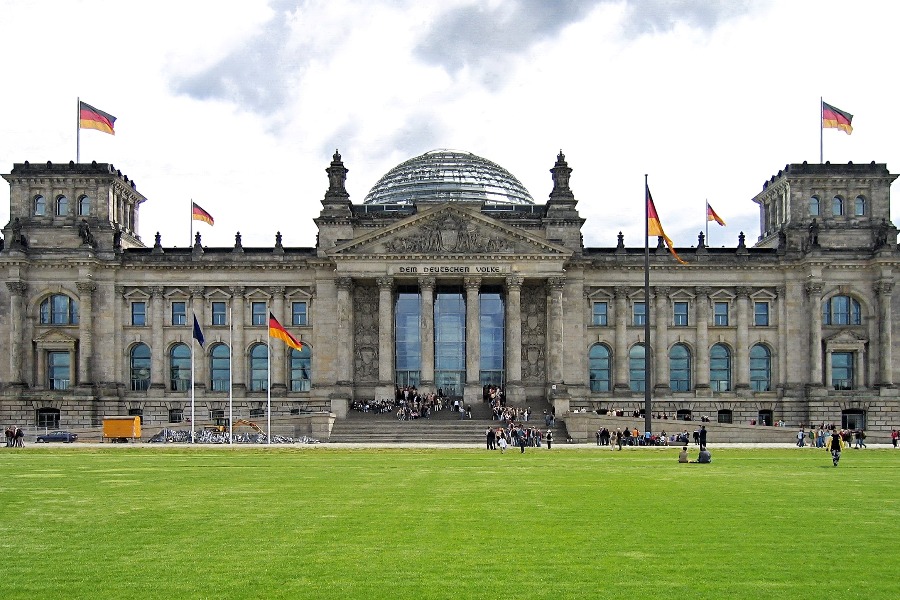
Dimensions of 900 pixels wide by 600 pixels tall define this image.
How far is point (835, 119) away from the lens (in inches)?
3438

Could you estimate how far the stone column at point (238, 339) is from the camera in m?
92.8

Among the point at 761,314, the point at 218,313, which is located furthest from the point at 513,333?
the point at 218,313

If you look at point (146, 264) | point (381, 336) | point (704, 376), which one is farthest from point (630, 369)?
point (146, 264)

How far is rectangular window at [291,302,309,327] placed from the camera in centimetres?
9375

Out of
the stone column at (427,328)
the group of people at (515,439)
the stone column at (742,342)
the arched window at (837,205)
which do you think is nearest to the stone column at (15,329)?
the stone column at (427,328)

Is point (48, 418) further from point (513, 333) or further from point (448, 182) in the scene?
point (448, 182)

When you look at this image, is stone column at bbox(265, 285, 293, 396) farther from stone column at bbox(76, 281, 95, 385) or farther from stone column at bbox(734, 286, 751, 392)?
stone column at bbox(734, 286, 751, 392)

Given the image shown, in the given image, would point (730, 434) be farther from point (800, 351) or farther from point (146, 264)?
point (146, 264)

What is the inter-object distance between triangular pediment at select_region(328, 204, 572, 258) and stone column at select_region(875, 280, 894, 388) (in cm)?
2814

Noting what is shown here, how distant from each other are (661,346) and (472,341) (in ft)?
58.2

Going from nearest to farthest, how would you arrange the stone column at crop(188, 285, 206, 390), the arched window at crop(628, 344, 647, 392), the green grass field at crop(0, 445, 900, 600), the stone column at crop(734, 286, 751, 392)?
the green grass field at crop(0, 445, 900, 600) < the stone column at crop(188, 285, 206, 390) < the stone column at crop(734, 286, 751, 392) < the arched window at crop(628, 344, 647, 392)

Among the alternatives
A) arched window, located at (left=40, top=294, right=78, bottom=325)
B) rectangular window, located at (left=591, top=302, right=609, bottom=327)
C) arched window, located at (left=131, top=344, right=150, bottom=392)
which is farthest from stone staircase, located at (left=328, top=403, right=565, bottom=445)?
arched window, located at (left=40, top=294, right=78, bottom=325)

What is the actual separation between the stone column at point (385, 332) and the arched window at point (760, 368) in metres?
32.8

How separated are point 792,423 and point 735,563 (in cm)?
7520
